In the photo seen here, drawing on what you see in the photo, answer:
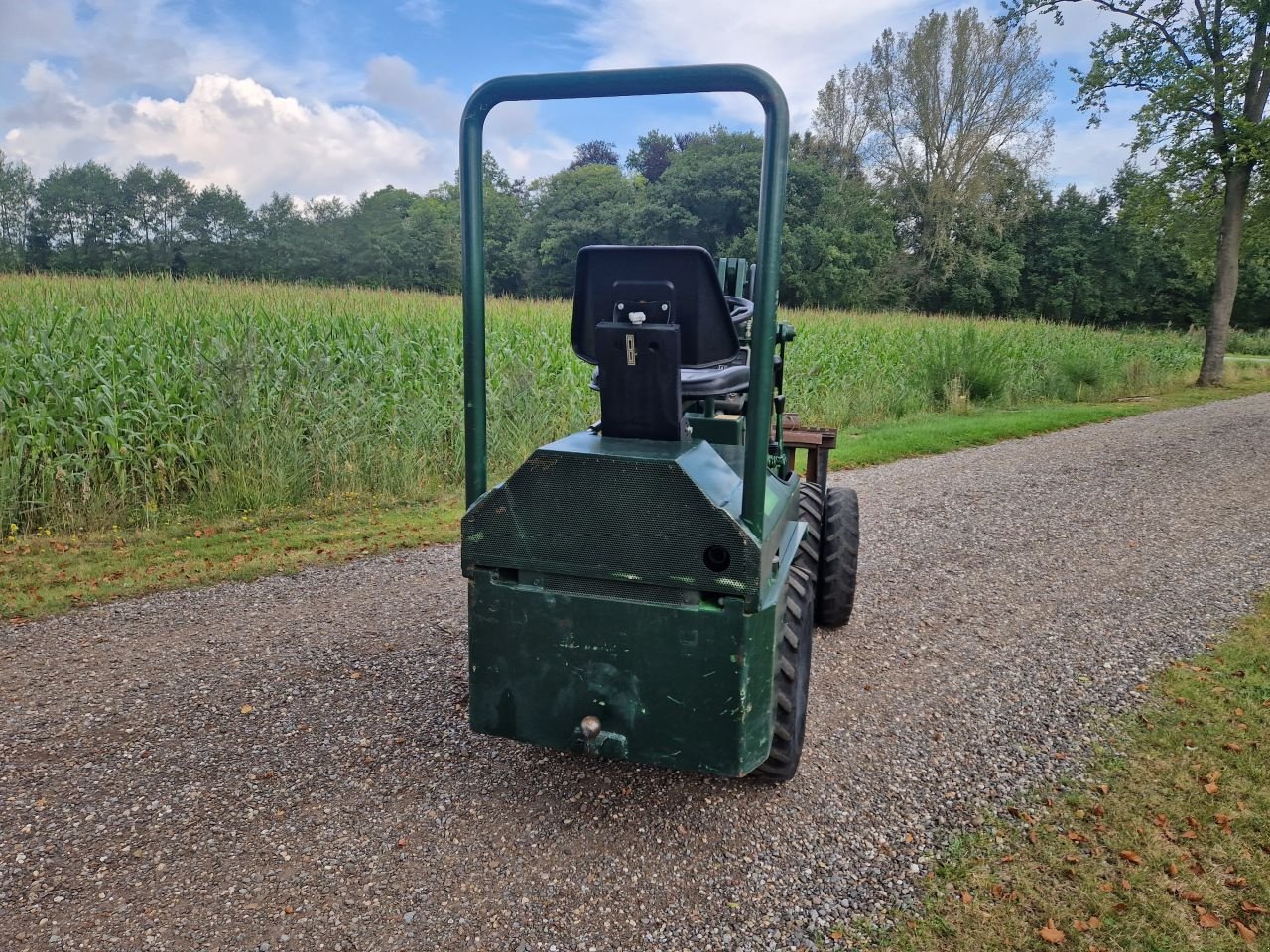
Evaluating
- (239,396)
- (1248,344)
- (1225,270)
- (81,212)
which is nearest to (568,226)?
(81,212)

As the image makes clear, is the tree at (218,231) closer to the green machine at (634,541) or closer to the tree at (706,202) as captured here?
the tree at (706,202)

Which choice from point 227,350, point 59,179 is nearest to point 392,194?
point 59,179

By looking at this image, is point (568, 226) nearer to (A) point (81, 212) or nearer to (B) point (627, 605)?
(A) point (81, 212)

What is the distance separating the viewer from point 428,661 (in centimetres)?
368

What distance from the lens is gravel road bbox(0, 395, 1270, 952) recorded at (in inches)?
86.1

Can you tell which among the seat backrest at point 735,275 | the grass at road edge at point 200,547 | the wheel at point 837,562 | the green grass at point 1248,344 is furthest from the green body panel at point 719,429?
the green grass at point 1248,344

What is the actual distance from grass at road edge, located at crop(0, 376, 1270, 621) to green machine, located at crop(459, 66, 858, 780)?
3099 mm

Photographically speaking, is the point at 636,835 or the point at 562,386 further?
the point at 562,386

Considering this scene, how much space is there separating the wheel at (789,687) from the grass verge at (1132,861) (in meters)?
0.51

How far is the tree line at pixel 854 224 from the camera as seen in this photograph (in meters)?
25.2

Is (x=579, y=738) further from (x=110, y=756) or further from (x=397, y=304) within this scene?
(x=397, y=304)

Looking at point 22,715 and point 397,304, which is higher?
point 397,304

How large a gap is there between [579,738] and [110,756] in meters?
1.78

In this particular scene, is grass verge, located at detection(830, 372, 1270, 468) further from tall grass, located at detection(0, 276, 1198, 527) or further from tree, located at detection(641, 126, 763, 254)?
tree, located at detection(641, 126, 763, 254)
